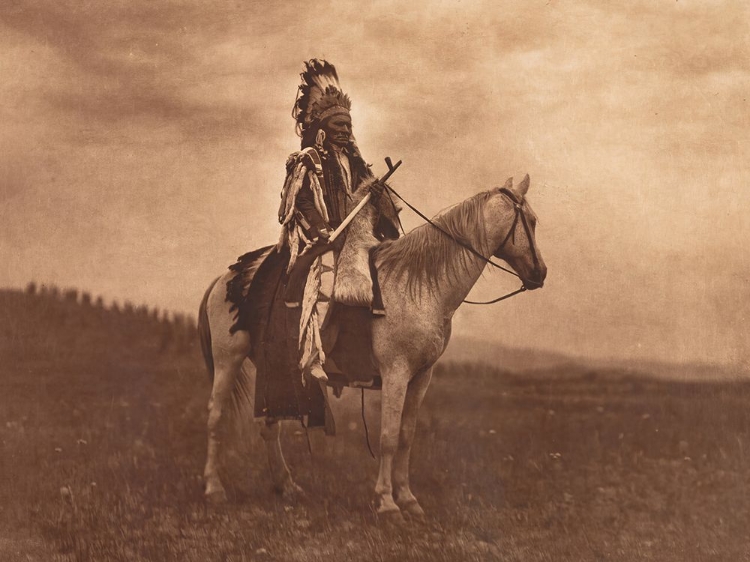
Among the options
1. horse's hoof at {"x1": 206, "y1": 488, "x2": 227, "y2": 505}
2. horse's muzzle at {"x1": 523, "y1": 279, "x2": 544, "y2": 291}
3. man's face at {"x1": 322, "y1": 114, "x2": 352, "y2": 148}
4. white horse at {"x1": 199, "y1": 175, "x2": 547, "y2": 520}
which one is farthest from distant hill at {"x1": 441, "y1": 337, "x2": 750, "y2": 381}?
horse's hoof at {"x1": 206, "y1": 488, "x2": 227, "y2": 505}

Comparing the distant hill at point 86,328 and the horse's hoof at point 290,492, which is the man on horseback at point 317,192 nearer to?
the horse's hoof at point 290,492

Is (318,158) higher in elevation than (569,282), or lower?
higher

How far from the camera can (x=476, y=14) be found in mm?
5914

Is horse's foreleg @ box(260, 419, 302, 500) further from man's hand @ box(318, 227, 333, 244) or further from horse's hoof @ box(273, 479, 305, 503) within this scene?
man's hand @ box(318, 227, 333, 244)

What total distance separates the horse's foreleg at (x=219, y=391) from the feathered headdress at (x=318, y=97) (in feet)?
4.26

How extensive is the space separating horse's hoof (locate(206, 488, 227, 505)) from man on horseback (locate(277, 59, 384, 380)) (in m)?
0.87

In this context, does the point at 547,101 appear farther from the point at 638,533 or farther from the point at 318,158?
the point at 638,533

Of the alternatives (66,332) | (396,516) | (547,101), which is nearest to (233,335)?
(66,332)

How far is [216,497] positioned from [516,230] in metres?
2.21

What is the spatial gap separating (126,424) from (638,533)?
2961mm

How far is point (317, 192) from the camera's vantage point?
5.28 metres

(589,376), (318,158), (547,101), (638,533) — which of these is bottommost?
(638,533)

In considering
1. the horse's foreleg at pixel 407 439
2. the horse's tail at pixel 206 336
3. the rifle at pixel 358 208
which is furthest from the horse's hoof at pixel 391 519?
the rifle at pixel 358 208

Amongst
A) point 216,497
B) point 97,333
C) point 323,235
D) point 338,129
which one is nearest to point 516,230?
point 323,235
